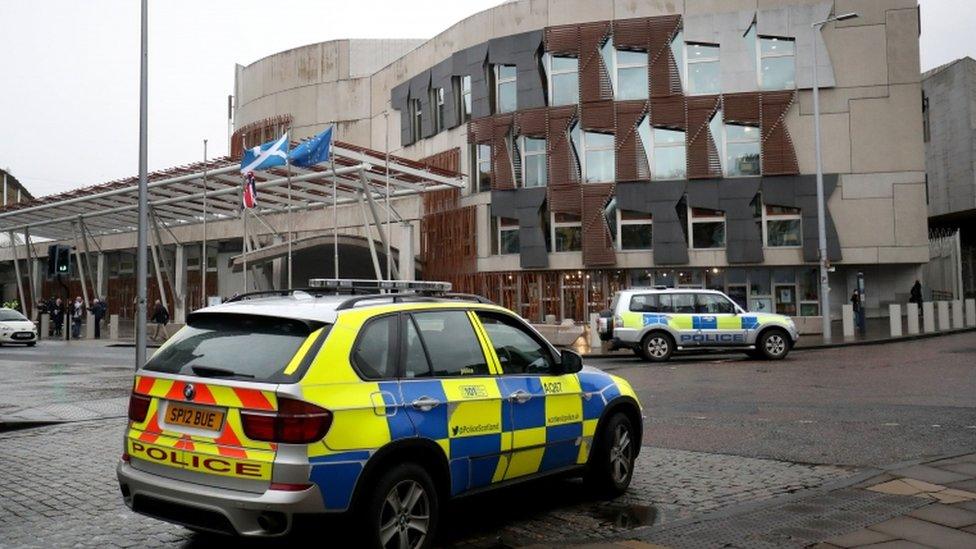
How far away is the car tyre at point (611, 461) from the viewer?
20.9ft

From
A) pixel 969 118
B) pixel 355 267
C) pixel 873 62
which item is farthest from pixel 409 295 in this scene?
pixel 969 118

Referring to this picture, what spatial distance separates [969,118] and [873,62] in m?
20.6

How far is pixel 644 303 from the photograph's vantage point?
20219 mm

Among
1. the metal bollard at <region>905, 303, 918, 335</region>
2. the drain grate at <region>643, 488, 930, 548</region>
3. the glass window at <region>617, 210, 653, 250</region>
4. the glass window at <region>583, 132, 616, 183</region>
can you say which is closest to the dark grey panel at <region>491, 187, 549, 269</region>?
the glass window at <region>583, 132, 616, 183</region>

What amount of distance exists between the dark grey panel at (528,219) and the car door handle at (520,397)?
28426mm

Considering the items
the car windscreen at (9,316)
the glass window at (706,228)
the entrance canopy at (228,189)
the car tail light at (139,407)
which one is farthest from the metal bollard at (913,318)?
the car windscreen at (9,316)

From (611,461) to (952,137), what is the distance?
52304mm

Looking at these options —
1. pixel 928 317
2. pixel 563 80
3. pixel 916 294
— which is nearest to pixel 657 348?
pixel 928 317

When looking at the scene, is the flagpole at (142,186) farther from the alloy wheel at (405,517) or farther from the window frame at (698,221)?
the window frame at (698,221)

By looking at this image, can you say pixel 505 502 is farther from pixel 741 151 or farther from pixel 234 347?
pixel 741 151

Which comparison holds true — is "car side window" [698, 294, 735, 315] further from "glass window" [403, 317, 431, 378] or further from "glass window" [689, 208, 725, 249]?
"glass window" [403, 317, 431, 378]

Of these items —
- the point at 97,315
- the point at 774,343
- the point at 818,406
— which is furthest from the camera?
the point at 97,315

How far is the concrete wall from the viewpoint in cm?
4791

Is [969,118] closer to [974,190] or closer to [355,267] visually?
[974,190]
